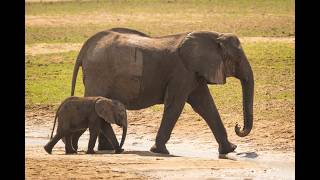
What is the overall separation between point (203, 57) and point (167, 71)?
1.88ft

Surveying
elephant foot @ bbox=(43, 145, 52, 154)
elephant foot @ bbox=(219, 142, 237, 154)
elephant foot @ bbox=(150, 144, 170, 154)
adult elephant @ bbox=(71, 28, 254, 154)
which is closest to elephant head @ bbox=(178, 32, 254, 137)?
adult elephant @ bbox=(71, 28, 254, 154)

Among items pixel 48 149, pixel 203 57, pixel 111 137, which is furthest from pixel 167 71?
pixel 48 149

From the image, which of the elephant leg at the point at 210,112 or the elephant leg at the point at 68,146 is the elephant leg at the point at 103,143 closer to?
the elephant leg at the point at 68,146

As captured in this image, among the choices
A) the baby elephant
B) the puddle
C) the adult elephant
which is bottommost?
the puddle

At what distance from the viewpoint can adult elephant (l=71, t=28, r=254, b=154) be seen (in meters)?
16.6

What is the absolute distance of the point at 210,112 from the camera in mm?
17094

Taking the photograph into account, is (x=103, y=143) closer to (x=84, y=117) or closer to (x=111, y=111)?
(x=84, y=117)

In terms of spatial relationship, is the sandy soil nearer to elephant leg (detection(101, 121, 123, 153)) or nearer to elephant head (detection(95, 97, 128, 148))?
elephant leg (detection(101, 121, 123, 153))

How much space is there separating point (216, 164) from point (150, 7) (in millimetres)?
24264

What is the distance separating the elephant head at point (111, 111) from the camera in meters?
16.0

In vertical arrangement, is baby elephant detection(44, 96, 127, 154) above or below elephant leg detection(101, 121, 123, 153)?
above

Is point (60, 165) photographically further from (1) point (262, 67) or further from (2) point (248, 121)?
(1) point (262, 67)

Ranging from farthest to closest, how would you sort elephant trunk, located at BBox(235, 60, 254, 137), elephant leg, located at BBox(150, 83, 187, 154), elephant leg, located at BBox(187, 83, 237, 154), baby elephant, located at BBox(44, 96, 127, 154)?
elephant leg, located at BBox(187, 83, 237, 154), elephant trunk, located at BBox(235, 60, 254, 137), elephant leg, located at BBox(150, 83, 187, 154), baby elephant, located at BBox(44, 96, 127, 154)
